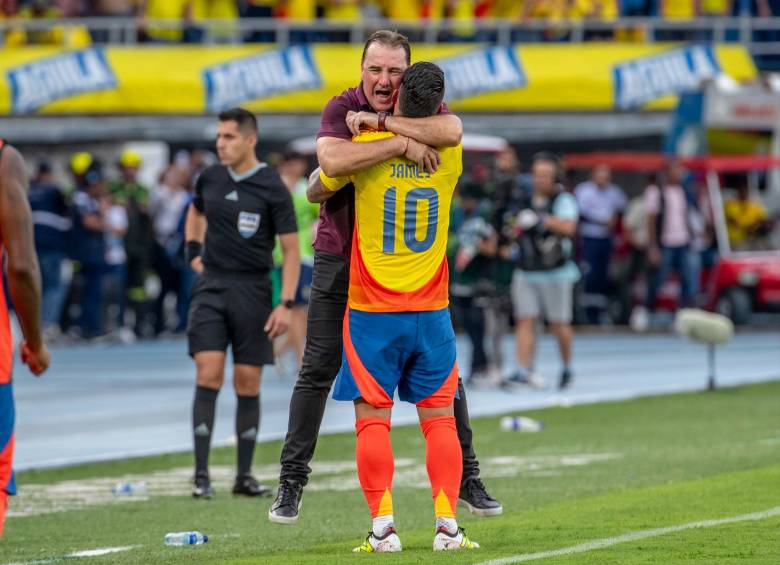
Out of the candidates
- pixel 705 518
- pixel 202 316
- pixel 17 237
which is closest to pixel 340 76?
pixel 202 316

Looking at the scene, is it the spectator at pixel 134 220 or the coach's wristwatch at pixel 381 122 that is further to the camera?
the spectator at pixel 134 220

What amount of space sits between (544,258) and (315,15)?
11.9 meters

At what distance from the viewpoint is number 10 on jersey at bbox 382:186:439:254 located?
800 cm

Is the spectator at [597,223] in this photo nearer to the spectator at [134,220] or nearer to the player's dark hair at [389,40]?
the spectator at [134,220]

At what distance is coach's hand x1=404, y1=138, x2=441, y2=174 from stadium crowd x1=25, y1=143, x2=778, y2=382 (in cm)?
1125

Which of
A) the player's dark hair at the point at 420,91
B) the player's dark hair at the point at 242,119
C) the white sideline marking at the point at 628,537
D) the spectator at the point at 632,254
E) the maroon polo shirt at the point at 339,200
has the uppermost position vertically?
the player's dark hair at the point at 420,91

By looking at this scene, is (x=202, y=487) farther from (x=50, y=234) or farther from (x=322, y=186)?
(x=50, y=234)

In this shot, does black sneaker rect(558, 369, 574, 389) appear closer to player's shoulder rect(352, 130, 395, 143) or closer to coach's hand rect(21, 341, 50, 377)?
player's shoulder rect(352, 130, 395, 143)

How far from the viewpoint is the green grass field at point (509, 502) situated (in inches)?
328

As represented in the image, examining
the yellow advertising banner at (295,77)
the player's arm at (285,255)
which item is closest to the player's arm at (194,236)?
the player's arm at (285,255)

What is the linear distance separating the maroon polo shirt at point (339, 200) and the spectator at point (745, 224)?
64.4 feet

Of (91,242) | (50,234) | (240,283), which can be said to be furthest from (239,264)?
(91,242)

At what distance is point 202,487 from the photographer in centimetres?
1109

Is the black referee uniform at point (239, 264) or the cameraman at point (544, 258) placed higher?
the black referee uniform at point (239, 264)
